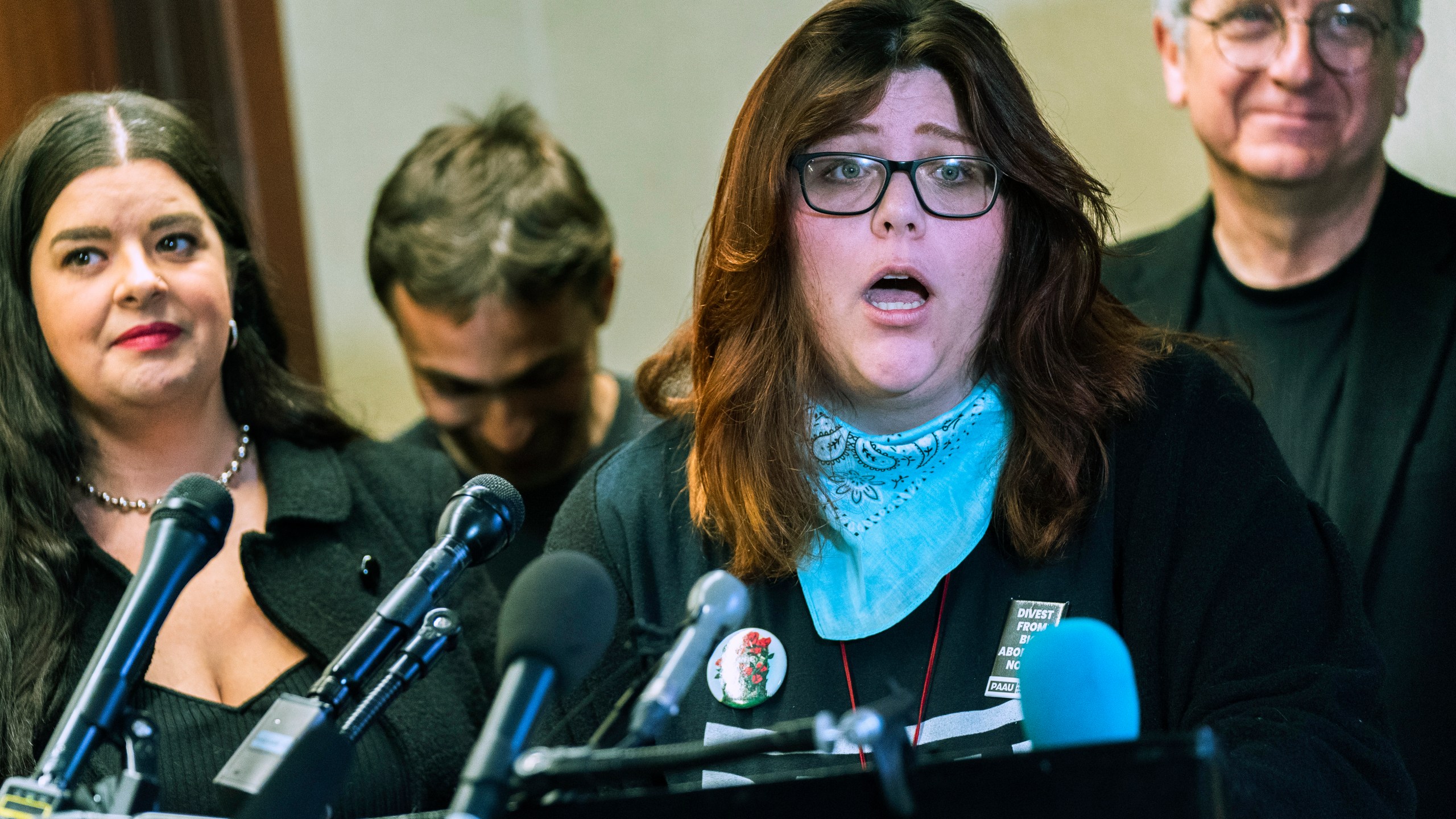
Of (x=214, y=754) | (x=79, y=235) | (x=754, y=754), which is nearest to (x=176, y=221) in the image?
(x=79, y=235)

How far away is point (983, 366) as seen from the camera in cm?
168

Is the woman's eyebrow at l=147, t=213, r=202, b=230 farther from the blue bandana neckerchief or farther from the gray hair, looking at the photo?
the gray hair

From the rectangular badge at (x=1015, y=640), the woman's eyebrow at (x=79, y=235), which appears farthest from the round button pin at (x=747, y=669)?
the woman's eyebrow at (x=79, y=235)

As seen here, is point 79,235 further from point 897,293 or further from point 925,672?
point 925,672

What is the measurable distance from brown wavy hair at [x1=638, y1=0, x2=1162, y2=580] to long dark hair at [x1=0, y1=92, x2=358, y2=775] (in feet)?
2.83

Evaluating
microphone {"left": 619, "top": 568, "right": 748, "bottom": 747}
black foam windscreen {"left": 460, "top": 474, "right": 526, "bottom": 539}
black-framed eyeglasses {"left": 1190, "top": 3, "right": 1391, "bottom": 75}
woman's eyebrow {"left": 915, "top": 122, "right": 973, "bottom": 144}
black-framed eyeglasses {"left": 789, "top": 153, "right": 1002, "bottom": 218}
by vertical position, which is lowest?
microphone {"left": 619, "top": 568, "right": 748, "bottom": 747}

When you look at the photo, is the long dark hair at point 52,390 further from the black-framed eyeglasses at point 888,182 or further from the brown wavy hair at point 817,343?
the black-framed eyeglasses at point 888,182

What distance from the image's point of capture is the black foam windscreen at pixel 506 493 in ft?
3.83

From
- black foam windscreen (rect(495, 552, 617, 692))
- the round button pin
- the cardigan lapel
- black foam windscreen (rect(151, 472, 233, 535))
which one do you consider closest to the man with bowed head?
the round button pin

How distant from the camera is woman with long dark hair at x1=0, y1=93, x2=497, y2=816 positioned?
1.81 meters

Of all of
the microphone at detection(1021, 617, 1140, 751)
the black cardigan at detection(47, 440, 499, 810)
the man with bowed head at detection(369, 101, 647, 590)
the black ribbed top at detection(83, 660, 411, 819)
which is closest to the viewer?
the microphone at detection(1021, 617, 1140, 751)

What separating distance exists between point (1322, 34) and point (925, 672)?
1281mm

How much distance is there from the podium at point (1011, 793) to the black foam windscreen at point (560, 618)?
103 mm

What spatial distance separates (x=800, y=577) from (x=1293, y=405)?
3.29ft
